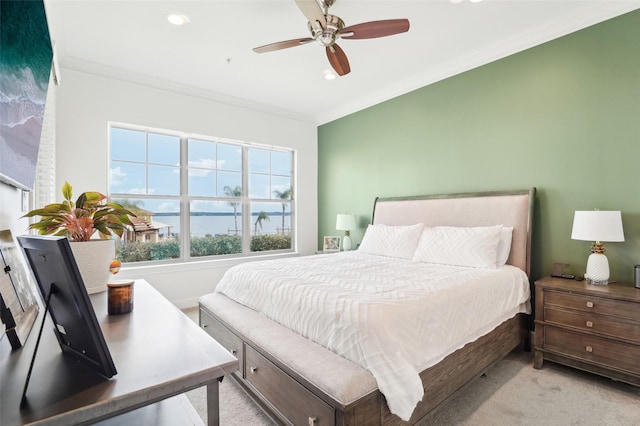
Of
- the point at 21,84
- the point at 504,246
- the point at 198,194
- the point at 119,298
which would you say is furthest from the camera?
the point at 198,194

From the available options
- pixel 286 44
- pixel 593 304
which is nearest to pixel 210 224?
pixel 286 44

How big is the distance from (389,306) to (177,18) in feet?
9.40

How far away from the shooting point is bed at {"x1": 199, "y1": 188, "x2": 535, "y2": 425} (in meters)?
1.48

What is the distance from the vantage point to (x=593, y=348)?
2.30 m

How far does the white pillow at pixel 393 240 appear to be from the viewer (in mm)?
3486

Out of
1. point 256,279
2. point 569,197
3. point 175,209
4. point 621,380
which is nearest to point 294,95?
point 175,209

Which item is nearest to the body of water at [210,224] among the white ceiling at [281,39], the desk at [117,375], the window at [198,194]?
the window at [198,194]

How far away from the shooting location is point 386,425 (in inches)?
58.3

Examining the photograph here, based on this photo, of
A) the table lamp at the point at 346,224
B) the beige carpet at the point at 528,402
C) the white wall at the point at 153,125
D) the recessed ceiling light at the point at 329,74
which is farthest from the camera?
the table lamp at the point at 346,224

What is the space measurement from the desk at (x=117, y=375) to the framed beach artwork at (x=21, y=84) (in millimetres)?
580

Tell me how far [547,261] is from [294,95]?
11.9 ft

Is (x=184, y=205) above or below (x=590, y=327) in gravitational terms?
above

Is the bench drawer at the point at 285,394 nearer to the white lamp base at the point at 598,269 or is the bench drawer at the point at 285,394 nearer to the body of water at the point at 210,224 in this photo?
the white lamp base at the point at 598,269

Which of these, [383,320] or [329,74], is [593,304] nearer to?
[383,320]
